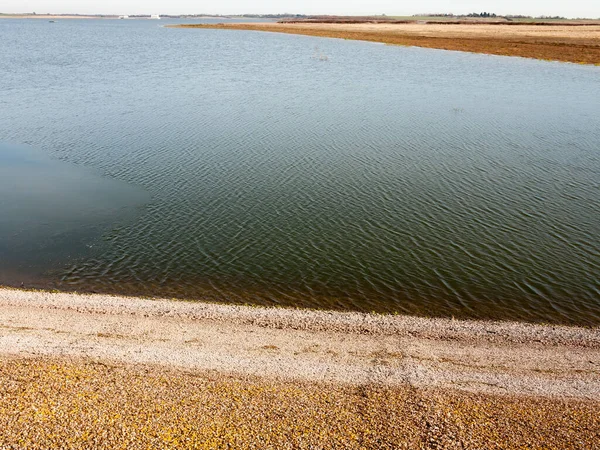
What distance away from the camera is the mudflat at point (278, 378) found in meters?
11.9

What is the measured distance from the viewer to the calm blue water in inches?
781

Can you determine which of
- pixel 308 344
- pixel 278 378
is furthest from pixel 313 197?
pixel 278 378

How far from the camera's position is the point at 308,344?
1591cm

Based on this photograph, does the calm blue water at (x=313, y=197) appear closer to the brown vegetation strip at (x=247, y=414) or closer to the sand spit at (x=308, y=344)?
the sand spit at (x=308, y=344)

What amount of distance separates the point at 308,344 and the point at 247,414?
13.1 feet

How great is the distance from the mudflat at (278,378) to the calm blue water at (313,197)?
1860 millimetres

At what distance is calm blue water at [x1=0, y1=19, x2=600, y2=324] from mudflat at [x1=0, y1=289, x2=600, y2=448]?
1860 mm

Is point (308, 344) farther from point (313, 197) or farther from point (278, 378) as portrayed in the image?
point (313, 197)

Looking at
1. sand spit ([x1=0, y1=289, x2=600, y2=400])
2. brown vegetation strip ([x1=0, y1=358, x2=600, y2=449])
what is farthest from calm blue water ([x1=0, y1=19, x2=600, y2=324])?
brown vegetation strip ([x1=0, y1=358, x2=600, y2=449])

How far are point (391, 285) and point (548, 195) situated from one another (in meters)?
14.4

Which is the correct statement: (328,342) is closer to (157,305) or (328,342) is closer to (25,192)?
(157,305)

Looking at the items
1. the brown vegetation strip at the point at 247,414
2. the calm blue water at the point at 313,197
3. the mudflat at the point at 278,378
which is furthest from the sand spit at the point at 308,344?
the calm blue water at the point at 313,197

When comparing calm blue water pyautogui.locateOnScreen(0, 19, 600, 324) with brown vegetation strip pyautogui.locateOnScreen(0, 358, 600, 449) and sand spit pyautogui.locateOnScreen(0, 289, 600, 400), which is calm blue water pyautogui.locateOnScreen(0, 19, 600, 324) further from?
brown vegetation strip pyautogui.locateOnScreen(0, 358, 600, 449)

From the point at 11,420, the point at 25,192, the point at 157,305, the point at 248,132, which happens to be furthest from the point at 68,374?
the point at 248,132
